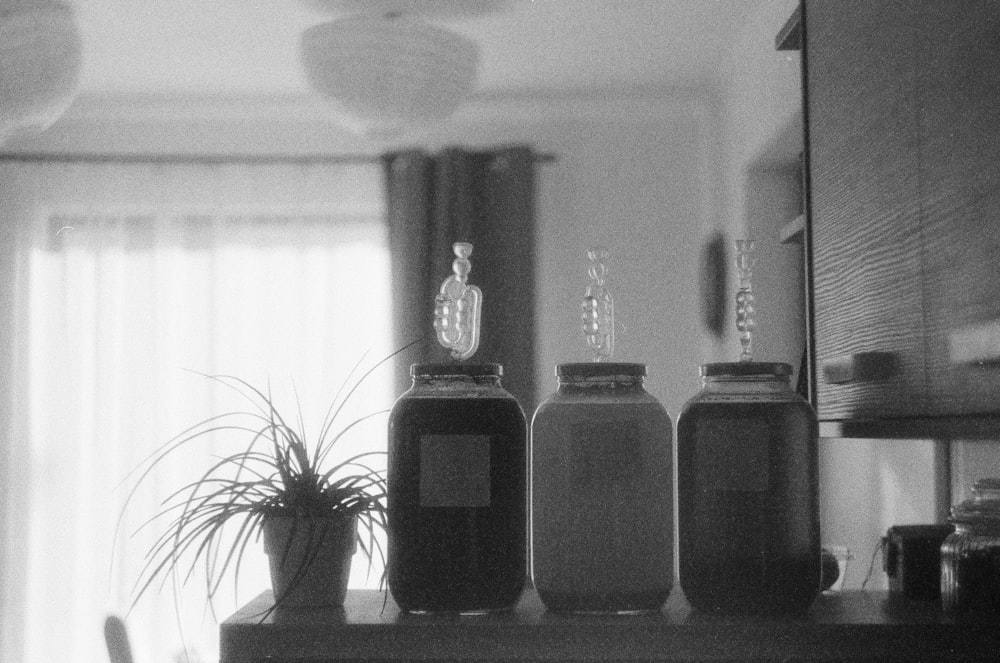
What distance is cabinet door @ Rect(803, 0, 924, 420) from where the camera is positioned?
0.88m

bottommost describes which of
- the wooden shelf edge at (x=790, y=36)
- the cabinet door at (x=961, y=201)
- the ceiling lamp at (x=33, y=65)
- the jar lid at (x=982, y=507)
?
the jar lid at (x=982, y=507)

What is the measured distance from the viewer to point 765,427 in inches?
35.9

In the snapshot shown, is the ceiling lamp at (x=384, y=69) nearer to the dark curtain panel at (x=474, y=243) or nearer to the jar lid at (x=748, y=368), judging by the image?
the dark curtain panel at (x=474, y=243)

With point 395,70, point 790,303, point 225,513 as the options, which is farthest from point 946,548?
point 790,303

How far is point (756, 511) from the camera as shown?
91 cm

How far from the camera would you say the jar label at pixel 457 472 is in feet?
3.05

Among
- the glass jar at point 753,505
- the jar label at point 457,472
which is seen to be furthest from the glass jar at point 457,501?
the glass jar at point 753,505

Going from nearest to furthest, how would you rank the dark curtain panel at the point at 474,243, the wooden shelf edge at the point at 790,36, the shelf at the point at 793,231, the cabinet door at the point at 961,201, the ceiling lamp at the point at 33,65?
the cabinet door at the point at 961,201 < the wooden shelf edge at the point at 790,36 < the shelf at the point at 793,231 < the ceiling lamp at the point at 33,65 < the dark curtain panel at the point at 474,243

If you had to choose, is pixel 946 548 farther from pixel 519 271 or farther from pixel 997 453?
pixel 519 271

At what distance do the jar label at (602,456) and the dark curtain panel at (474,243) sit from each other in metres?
2.55

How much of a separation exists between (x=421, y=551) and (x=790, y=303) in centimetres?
194

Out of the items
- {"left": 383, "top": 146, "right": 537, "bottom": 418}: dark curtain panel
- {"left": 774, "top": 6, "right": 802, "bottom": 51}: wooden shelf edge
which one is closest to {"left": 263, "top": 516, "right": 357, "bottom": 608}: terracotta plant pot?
{"left": 774, "top": 6, "right": 802, "bottom": 51}: wooden shelf edge

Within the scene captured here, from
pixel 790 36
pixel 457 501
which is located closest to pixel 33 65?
pixel 790 36

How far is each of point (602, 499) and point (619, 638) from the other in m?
0.12
